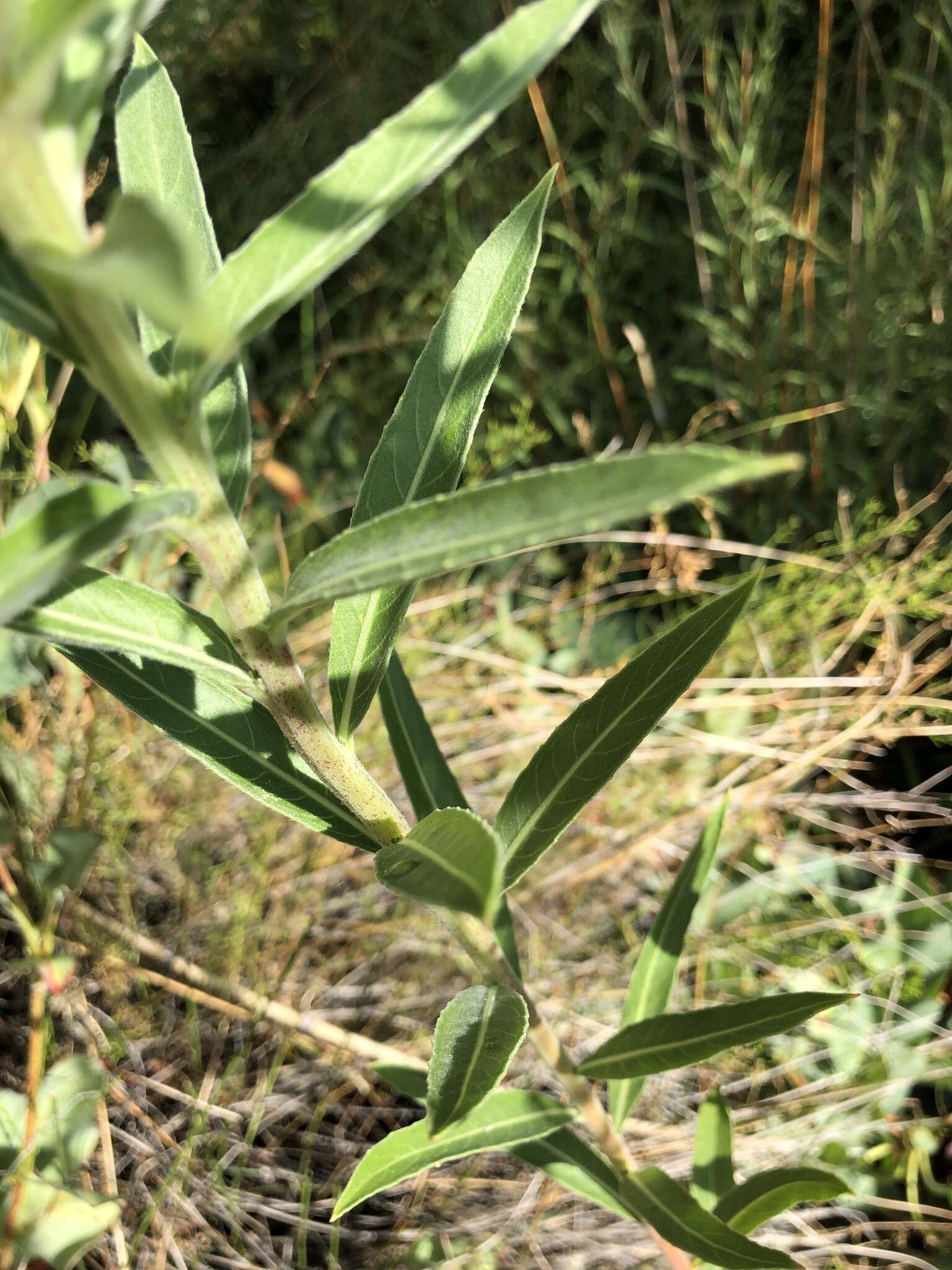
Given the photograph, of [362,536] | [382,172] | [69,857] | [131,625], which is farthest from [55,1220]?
[382,172]

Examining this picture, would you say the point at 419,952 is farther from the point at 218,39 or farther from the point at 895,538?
the point at 218,39

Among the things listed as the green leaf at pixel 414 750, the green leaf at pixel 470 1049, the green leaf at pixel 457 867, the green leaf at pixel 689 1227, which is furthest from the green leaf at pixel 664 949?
the green leaf at pixel 457 867

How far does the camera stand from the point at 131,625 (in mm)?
449

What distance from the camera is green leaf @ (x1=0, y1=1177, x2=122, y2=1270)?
90 cm

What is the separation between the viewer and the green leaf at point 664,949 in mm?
835

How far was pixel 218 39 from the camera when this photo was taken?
2080 mm

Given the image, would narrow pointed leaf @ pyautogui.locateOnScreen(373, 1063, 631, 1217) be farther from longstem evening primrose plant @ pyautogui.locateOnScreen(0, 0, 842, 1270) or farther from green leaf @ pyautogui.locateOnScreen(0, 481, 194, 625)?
green leaf @ pyautogui.locateOnScreen(0, 481, 194, 625)

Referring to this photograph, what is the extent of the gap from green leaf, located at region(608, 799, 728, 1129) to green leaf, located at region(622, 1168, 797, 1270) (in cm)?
10

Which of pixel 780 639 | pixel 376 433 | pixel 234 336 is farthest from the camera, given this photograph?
pixel 376 433

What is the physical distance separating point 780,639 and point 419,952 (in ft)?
2.66

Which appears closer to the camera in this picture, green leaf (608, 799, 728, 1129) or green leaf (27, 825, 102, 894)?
green leaf (608, 799, 728, 1129)

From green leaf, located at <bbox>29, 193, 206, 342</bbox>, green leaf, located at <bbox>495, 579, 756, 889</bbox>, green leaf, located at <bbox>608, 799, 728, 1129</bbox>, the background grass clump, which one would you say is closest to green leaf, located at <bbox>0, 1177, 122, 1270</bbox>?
the background grass clump

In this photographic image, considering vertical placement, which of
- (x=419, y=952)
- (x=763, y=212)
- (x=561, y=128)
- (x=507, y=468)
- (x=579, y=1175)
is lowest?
A: (x=419, y=952)

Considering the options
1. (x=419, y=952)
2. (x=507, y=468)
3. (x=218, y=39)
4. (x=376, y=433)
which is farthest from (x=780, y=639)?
(x=218, y=39)
